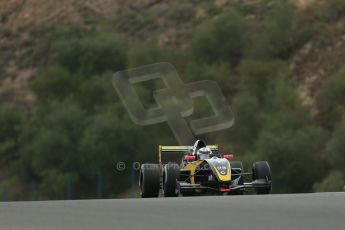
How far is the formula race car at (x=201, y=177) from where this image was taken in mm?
24812

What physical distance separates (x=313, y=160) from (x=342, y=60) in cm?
1142

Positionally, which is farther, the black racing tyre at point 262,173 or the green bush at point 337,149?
the green bush at point 337,149

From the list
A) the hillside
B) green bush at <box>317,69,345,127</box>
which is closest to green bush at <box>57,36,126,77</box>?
the hillside

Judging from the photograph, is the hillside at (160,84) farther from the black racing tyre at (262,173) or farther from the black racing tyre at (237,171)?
the black racing tyre at (262,173)

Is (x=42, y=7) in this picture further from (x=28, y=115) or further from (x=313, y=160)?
(x=313, y=160)

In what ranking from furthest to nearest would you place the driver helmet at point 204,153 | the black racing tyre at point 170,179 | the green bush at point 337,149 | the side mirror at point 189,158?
the green bush at point 337,149
the side mirror at point 189,158
the driver helmet at point 204,153
the black racing tyre at point 170,179

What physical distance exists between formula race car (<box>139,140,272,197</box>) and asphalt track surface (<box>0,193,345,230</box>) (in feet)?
24.6

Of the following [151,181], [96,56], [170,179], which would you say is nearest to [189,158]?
[151,181]

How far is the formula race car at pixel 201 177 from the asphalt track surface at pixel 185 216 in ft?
24.6

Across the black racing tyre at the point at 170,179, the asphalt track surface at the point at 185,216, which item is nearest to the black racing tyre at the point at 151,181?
the black racing tyre at the point at 170,179

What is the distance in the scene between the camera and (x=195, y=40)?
72.6 metres

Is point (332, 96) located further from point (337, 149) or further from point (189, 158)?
point (189, 158)

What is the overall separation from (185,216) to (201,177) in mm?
12048

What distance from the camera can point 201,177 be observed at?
2605 cm
